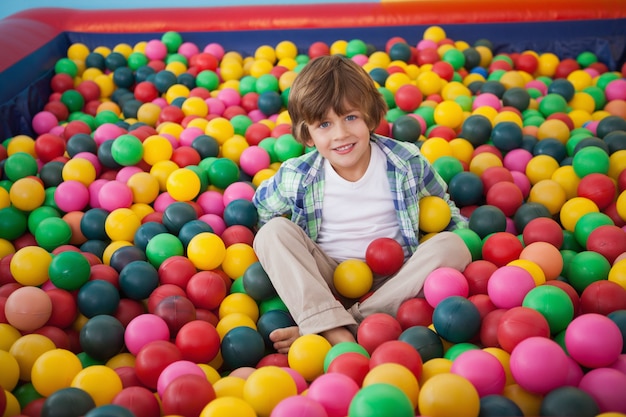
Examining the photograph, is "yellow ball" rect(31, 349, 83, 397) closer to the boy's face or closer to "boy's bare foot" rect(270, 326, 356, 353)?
"boy's bare foot" rect(270, 326, 356, 353)

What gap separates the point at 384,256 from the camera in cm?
149

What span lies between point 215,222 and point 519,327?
0.91 m

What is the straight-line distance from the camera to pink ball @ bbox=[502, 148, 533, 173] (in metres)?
1.96

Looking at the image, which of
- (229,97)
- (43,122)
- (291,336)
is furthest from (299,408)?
(43,122)

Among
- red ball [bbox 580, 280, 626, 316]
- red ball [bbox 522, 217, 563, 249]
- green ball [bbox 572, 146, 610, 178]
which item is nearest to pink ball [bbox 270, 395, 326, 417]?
red ball [bbox 580, 280, 626, 316]

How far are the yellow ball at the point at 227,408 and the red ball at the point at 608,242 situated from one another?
93cm

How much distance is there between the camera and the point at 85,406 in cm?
107

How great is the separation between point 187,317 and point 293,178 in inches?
17.7

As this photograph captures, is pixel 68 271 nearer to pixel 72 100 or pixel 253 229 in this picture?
pixel 253 229

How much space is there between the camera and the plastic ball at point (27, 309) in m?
1.35

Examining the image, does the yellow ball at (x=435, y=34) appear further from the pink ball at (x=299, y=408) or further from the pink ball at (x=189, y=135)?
the pink ball at (x=299, y=408)

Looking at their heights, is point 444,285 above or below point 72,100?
below

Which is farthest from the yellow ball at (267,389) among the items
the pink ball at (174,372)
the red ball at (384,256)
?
the red ball at (384,256)

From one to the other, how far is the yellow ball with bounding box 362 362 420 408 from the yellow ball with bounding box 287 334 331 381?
0.72 feet
